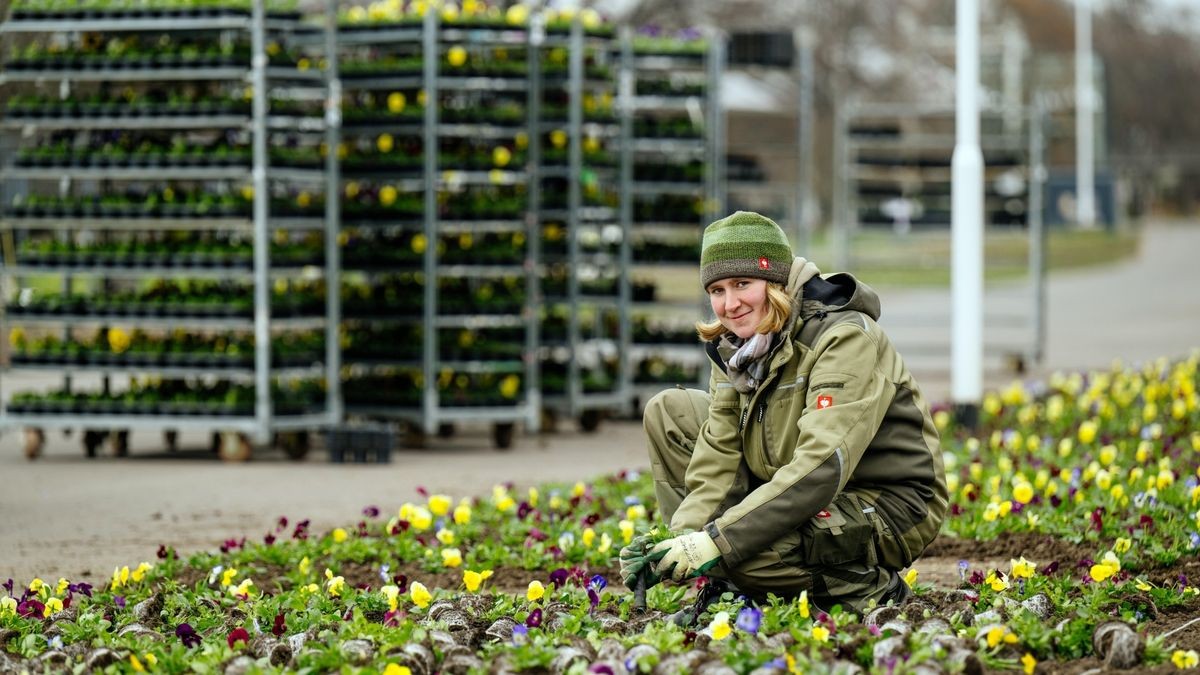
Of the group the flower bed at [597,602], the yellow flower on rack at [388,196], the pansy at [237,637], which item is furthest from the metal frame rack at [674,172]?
the pansy at [237,637]

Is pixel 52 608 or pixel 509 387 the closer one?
pixel 52 608

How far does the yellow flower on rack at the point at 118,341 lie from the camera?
12.9 meters

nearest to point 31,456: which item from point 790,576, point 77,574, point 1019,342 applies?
point 77,574

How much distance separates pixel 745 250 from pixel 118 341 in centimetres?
824

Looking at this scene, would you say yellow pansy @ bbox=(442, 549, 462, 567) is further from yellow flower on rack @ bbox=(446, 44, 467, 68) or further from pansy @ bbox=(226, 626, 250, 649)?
yellow flower on rack @ bbox=(446, 44, 467, 68)

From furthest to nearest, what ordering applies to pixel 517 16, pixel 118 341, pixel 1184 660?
1. pixel 517 16
2. pixel 118 341
3. pixel 1184 660

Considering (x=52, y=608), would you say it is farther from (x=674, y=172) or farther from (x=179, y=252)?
(x=674, y=172)

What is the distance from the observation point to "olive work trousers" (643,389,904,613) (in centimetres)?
570

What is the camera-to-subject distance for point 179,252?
1262 centimetres

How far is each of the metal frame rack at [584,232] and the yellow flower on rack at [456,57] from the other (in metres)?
0.54

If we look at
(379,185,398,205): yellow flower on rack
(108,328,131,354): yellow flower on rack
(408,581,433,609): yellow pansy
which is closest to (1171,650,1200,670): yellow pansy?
(408,581,433,609): yellow pansy

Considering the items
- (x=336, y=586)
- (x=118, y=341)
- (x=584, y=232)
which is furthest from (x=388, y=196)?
(x=336, y=586)

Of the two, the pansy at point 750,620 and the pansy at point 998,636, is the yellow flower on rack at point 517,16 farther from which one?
the pansy at point 998,636

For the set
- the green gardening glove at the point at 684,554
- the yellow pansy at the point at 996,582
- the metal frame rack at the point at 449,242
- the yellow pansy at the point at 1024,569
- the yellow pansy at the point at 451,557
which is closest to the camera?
the green gardening glove at the point at 684,554
